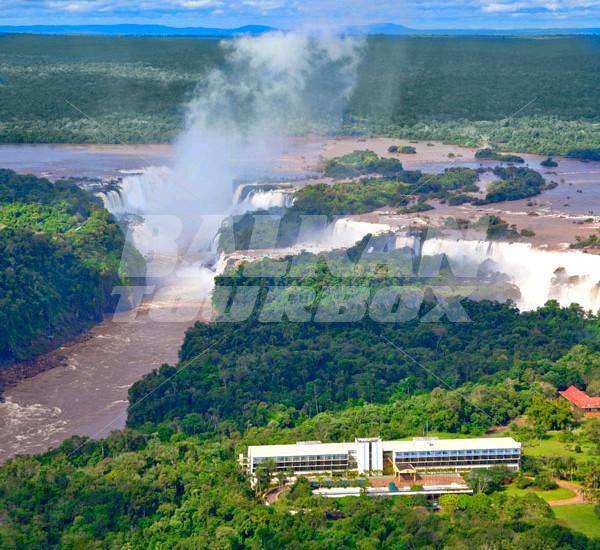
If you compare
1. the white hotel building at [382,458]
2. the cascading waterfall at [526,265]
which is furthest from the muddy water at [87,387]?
the cascading waterfall at [526,265]

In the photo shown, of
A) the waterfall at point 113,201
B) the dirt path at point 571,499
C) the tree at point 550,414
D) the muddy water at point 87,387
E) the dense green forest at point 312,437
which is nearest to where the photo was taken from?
the dense green forest at point 312,437

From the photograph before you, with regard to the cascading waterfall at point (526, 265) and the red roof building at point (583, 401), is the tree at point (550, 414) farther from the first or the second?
the cascading waterfall at point (526, 265)

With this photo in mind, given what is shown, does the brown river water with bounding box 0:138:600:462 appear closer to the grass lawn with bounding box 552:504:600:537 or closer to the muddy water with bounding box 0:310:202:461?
the muddy water with bounding box 0:310:202:461

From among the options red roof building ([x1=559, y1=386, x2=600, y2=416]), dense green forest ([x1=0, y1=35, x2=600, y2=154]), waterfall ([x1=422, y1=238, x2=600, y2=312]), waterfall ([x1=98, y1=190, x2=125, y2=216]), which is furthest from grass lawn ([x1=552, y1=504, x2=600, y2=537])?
dense green forest ([x1=0, y1=35, x2=600, y2=154])

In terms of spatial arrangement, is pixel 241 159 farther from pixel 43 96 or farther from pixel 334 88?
pixel 43 96

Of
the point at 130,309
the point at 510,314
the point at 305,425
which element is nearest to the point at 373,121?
the point at 130,309

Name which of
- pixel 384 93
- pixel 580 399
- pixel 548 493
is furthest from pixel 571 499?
pixel 384 93

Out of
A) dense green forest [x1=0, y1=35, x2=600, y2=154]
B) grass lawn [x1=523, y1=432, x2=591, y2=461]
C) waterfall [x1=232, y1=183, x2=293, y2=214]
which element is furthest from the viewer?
dense green forest [x1=0, y1=35, x2=600, y2=154]
